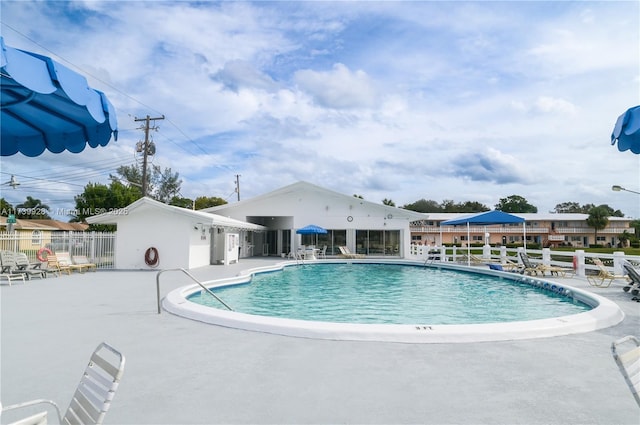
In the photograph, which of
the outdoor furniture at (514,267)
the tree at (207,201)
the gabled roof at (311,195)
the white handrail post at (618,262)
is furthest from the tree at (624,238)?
the tree at (207,201)

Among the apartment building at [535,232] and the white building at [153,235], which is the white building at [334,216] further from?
the apartment building at [535,232]

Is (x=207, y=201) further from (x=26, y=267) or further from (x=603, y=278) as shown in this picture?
(x=603, y=278)

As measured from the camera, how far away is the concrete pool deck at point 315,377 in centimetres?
308

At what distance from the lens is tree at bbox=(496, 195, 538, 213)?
73.6 m

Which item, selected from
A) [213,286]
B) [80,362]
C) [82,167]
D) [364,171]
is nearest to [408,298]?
[213,286]

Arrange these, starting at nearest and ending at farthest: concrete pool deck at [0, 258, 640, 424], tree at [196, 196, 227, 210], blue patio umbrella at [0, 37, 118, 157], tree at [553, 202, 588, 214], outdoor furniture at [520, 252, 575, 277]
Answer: blue patio umbrella at [0, 37, 118, 157] → concrete pool deck at [0, 258, 640, 424] → outdoor furniture at [520, 252, 575, 277] → tree at [196, 196, 227, 210] → tree at [553, 202, 588, 214]

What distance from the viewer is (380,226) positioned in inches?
1047

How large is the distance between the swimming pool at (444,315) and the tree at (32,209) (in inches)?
2098

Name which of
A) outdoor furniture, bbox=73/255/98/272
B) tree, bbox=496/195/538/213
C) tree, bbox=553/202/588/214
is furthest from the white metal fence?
tree, bbox=553/202/588/214

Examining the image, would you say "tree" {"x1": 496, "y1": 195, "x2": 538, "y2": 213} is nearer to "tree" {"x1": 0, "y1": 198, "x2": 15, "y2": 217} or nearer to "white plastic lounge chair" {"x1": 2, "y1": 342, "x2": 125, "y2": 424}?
"tree" {"x1": 0, "y1": 198, "x2": 15, "y2": 217}

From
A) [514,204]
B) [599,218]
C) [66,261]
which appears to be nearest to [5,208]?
[66,261]

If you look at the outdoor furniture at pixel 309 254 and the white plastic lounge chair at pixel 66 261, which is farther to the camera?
the outdoor furniture at pixel 309 254

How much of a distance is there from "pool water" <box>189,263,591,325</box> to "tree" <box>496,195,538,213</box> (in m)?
64.7

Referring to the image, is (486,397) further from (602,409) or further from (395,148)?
(395,148)
